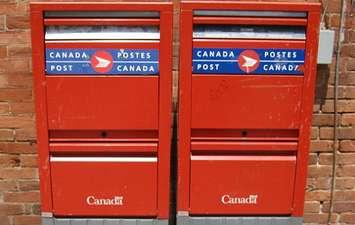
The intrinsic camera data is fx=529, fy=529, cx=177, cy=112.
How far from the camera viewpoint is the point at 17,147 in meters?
3.26

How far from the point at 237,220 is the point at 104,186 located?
2.21 ft

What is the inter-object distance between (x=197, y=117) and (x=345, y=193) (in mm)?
1477

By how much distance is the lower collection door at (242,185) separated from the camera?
2504mm

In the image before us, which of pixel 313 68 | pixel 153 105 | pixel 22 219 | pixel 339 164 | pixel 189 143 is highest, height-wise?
pixel 313 68

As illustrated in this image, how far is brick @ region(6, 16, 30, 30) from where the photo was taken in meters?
3.04

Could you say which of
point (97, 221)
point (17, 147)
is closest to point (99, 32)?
point (97, 221)

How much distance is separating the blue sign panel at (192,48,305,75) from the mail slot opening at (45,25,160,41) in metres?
0.23

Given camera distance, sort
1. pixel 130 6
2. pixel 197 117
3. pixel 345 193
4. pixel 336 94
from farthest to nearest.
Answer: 1. pixel 345 193
2. pixel 336 94
3. pixel 197 117
4. pixel 130 6

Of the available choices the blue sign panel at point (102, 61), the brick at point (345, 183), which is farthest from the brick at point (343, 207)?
the blue sign panel at point (102, 61)

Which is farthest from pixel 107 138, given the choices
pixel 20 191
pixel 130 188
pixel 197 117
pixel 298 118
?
pixel 20 191

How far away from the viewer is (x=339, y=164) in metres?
3.34

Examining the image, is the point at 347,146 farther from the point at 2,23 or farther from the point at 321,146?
the point at 2,23

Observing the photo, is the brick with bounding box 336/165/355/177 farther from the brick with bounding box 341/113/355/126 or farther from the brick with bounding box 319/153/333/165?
the brick with bounding box 341/113/355/126

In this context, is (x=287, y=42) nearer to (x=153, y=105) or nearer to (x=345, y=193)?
(x=153, y=105)
